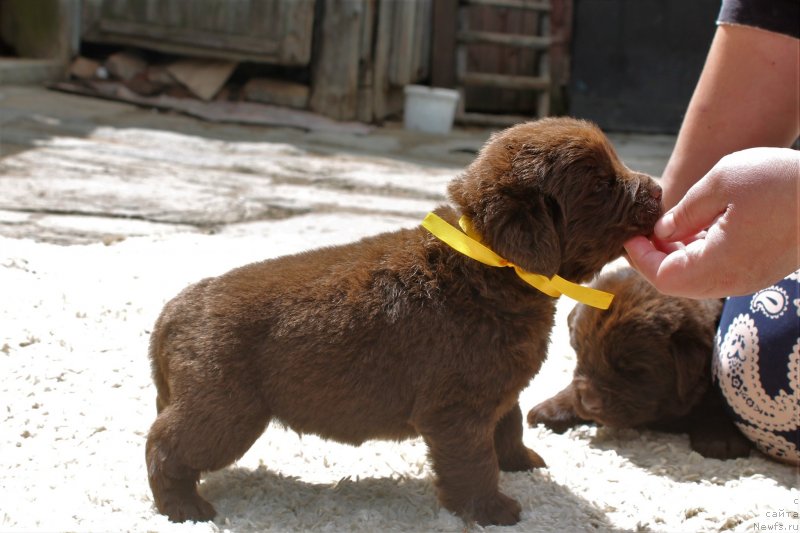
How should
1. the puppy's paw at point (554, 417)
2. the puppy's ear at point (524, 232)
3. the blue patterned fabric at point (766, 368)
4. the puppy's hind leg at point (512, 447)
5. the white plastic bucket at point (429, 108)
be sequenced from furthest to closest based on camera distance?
the white plastic bucket at point (429, 108) → the puppy's paw at point (554, 417) → the blue patterned fabric at point (766, 368) → the puppy's hind leg at point (512, 447) → the puppy's ear at point (524, 232)

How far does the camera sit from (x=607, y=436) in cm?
337

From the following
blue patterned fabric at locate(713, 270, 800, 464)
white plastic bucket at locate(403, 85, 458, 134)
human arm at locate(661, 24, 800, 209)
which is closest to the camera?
blue patterned fabric at locate(713, 270, 800, 464)

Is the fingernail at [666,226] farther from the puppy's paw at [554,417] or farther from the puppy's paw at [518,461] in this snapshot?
the puppy's paw at [554,417]

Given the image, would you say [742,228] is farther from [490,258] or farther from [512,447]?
[512,447]

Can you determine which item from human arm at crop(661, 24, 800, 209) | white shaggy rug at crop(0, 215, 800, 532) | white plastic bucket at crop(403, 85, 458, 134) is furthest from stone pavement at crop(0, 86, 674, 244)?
human arm at crop(661, 24, 800, 209)

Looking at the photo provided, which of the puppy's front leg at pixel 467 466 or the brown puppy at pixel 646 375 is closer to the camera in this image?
the puppy's front leg at pixel 467 466

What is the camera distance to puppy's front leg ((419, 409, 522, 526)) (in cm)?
250

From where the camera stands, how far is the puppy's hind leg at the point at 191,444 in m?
2.47

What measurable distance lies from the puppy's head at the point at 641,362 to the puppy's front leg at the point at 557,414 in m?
0.06

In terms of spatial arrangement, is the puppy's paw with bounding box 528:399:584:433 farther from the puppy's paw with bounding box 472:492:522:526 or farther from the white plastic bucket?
the white plastic bucket

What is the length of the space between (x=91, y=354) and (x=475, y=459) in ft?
5.15

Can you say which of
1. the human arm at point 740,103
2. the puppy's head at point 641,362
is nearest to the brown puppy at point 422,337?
the puppy's head at point 641,362

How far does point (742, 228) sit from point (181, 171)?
4780mm

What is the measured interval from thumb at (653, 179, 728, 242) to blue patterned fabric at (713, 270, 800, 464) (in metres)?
0.74
